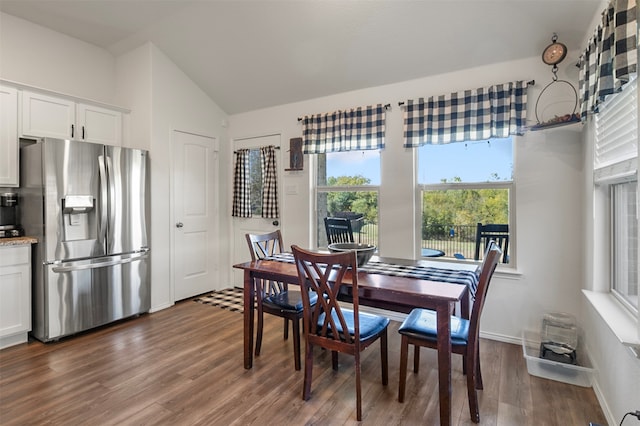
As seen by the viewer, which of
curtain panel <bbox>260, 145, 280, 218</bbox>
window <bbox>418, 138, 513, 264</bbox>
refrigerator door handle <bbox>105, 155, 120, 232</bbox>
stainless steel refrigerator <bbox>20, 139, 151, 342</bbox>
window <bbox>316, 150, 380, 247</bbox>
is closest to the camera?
stainless steel refrigerator <bbox>20, 139, 151, 342</bbox>

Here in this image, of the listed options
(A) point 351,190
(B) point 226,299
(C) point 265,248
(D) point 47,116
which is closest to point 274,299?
(C) point 265,248

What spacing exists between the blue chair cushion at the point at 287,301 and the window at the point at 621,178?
1.87 m

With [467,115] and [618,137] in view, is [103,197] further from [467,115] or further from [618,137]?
[618,137]

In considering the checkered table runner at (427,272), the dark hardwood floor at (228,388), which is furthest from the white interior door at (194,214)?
the checkered table runner at (427,272)

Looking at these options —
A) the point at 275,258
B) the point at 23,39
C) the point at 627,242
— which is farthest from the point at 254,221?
the point at 627,242

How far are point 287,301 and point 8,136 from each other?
282 cm

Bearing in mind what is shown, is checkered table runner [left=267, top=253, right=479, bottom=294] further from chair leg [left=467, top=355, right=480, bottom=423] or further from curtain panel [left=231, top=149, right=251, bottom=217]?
curtain panel [left=231, top=149, right=251, bottom=217]

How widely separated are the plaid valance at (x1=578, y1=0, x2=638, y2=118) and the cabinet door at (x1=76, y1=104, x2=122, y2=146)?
13.7 ft

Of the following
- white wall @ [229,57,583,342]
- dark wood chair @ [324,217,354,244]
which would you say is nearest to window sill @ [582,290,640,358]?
white wall @ [229,57,583,342]

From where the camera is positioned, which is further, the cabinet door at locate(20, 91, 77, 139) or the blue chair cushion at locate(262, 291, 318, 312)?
the cabinet door at locate(20, 91, 77, 139)

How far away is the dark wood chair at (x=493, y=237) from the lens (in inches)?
112

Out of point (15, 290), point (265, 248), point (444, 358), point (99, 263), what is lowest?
point (444, 358)

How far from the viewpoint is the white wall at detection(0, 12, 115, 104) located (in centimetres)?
315

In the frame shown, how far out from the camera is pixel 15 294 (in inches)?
106
